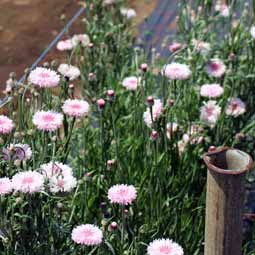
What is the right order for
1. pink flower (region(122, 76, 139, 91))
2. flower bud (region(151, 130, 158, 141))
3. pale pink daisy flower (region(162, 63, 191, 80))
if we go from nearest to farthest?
flower bud (region(151, 130, 158, 141))
pale pink daisy flower (region(162, 63, 191, 80))
pink flower (region(122, 76, 139, 91))

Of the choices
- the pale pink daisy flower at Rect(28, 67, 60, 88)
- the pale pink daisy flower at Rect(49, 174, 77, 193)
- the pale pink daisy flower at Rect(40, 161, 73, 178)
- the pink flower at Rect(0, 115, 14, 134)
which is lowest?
the pale pink daisy flower at Rect(49, 174, 77, 193)

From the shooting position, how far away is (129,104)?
315 cm

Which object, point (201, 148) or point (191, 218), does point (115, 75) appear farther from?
point (191, 218)

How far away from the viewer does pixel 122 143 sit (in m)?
2.89

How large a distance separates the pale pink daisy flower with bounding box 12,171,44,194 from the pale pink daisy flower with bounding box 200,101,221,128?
101cm

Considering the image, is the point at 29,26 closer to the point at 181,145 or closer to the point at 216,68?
the point at 216,68

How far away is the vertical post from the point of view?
1.84 metres

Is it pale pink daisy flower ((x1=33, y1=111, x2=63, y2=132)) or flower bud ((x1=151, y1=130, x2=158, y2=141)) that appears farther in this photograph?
flower bud ((x1=151, y1=130, x2=158, y2=141))

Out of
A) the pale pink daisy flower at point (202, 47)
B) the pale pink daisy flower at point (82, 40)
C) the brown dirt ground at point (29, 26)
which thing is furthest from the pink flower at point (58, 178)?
the brown dirt ground at point (29, 26)

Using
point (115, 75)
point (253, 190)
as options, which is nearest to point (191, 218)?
point (253, 190)

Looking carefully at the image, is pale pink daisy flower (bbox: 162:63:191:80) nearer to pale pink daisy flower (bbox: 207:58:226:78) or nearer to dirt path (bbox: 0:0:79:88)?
pale pink daisy flower (bbox: 207:58:226:78)

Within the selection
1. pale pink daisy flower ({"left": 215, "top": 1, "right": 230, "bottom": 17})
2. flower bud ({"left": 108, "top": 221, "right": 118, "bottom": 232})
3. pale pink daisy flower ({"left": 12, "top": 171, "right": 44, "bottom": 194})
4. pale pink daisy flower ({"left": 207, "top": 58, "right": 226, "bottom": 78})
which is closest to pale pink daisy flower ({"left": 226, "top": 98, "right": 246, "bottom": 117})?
pale pink daisy flower ({"left": 207, "top": 58, "right": 226, "bottom": 78})

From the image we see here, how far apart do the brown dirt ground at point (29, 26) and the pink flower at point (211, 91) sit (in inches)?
66.4

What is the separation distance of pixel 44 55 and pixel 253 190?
1.85 m
